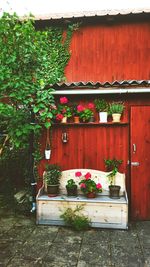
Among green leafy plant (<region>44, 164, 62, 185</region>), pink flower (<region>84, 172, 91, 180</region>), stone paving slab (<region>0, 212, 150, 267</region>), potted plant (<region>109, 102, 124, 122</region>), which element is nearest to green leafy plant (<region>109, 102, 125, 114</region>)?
potted plant (<region>109, 102, 124, 122</region>)

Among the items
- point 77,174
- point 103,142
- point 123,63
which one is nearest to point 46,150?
point 77,174

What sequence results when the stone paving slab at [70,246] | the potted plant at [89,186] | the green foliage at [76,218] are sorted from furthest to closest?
the potted plant at [89,186] → the green foliage at [76,218] → the stone paving slab at [70,246]

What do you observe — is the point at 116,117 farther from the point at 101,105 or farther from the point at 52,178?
the point at 52,178

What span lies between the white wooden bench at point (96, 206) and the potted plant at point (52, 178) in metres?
0.16

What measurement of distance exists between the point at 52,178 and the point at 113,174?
1.57 m

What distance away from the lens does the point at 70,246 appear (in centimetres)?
505

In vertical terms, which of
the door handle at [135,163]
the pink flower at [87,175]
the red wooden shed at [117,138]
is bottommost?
the pink flower at [87,175]

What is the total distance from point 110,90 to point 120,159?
185 cm

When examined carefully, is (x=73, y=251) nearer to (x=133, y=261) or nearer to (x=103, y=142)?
(x=133, y=261)

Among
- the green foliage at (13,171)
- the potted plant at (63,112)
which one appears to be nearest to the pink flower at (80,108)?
the potted plant at (63,112)

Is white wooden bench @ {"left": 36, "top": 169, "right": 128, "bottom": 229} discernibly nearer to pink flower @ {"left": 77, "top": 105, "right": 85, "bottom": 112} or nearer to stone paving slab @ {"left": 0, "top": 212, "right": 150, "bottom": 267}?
stone paving slab @ {"left": 0, "top": 212, "right": 150, "bottom": 267}

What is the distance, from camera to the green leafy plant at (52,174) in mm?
6539

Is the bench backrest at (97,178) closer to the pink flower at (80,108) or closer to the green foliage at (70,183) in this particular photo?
the green foliage at (70,183)

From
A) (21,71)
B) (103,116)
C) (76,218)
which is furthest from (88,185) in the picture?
(21,71)
